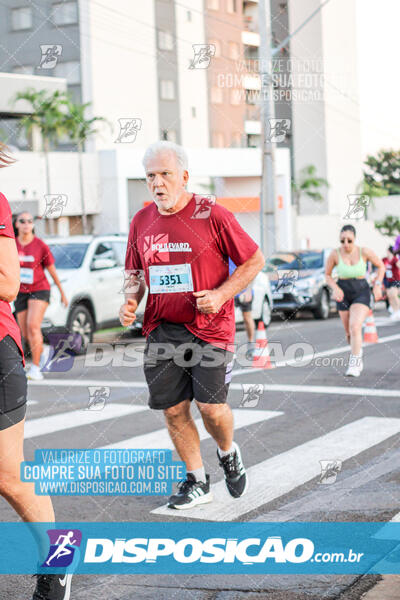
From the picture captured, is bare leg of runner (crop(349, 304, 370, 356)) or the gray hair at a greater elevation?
the gray hair

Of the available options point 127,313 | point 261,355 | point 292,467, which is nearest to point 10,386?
point 127,313

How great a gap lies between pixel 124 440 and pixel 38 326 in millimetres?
3879

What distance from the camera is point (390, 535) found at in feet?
14.0

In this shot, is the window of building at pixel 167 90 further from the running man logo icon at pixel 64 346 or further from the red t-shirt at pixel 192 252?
the red t-shirt at pixel 192 252

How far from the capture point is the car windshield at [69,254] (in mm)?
14301

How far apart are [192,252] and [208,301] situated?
1.10 feet

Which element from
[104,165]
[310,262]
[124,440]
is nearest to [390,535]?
[124,440]

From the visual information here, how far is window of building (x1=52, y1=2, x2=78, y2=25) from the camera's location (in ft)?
139

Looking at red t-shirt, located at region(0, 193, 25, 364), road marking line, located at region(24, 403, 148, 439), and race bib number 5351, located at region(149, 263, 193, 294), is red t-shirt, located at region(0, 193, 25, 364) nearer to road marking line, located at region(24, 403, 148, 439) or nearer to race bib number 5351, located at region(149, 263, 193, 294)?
race bib number 5351, located at region(149, 263, 193, 294)

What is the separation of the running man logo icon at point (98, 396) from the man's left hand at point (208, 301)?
403cm

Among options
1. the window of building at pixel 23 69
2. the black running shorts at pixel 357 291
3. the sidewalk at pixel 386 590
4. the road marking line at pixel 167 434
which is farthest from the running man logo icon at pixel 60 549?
the window of building at pixel 23 69

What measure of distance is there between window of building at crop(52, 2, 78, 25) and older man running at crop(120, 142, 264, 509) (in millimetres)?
39945

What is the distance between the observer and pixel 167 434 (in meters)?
7.10

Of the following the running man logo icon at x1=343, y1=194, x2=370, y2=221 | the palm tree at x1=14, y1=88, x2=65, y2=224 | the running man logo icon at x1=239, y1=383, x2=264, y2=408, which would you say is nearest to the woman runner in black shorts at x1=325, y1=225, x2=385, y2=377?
the running man logo icon at x1=239, y1=383, x2=264, y2=408
